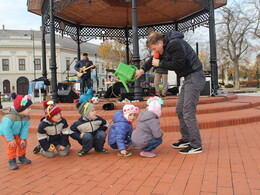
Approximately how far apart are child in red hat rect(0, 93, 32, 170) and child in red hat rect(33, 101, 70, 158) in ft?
0.87

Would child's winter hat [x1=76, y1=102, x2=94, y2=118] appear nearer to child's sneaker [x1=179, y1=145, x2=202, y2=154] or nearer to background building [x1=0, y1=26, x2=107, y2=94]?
child's sneaker [x1=179, y1=145, x2=202, y2=154]

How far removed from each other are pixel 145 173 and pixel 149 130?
715 mm

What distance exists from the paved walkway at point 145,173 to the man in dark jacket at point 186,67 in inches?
13.4

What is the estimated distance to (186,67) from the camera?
137 inches

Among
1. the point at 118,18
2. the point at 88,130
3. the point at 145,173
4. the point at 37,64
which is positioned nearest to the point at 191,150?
the point at 145,173

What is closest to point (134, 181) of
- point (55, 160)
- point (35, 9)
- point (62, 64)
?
point (55, 160)

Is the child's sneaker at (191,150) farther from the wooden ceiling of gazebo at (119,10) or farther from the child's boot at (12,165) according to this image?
the wooden ceiling of gazebo at (119,10)

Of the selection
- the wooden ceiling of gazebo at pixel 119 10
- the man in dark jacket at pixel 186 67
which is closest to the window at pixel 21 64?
the wooden ceiling of gazebo at pixel 119 10

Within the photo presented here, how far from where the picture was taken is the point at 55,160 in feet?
11.3

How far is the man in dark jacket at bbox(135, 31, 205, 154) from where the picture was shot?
130 inches

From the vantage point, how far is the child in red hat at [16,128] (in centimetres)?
303

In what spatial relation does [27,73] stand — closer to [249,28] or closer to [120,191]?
[249,28]

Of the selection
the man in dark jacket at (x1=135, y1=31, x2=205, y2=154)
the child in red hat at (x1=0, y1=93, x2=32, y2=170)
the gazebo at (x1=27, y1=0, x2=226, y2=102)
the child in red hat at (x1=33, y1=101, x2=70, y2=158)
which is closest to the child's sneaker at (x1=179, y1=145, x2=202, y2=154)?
the man in dark jacket at (x1=135, y1=31, x2=205, y2=154)

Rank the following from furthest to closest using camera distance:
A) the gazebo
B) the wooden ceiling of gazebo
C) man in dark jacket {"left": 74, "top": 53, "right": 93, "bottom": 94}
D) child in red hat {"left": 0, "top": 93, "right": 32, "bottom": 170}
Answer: the wooden ceiling of gazebo
man in dark jacket {"left": 74, "top": 53, "right": 93, "bottom": 94}
the gazebo
child in red hat {"left": 0, "top": 93, "right": 32, "bottom": 170}
